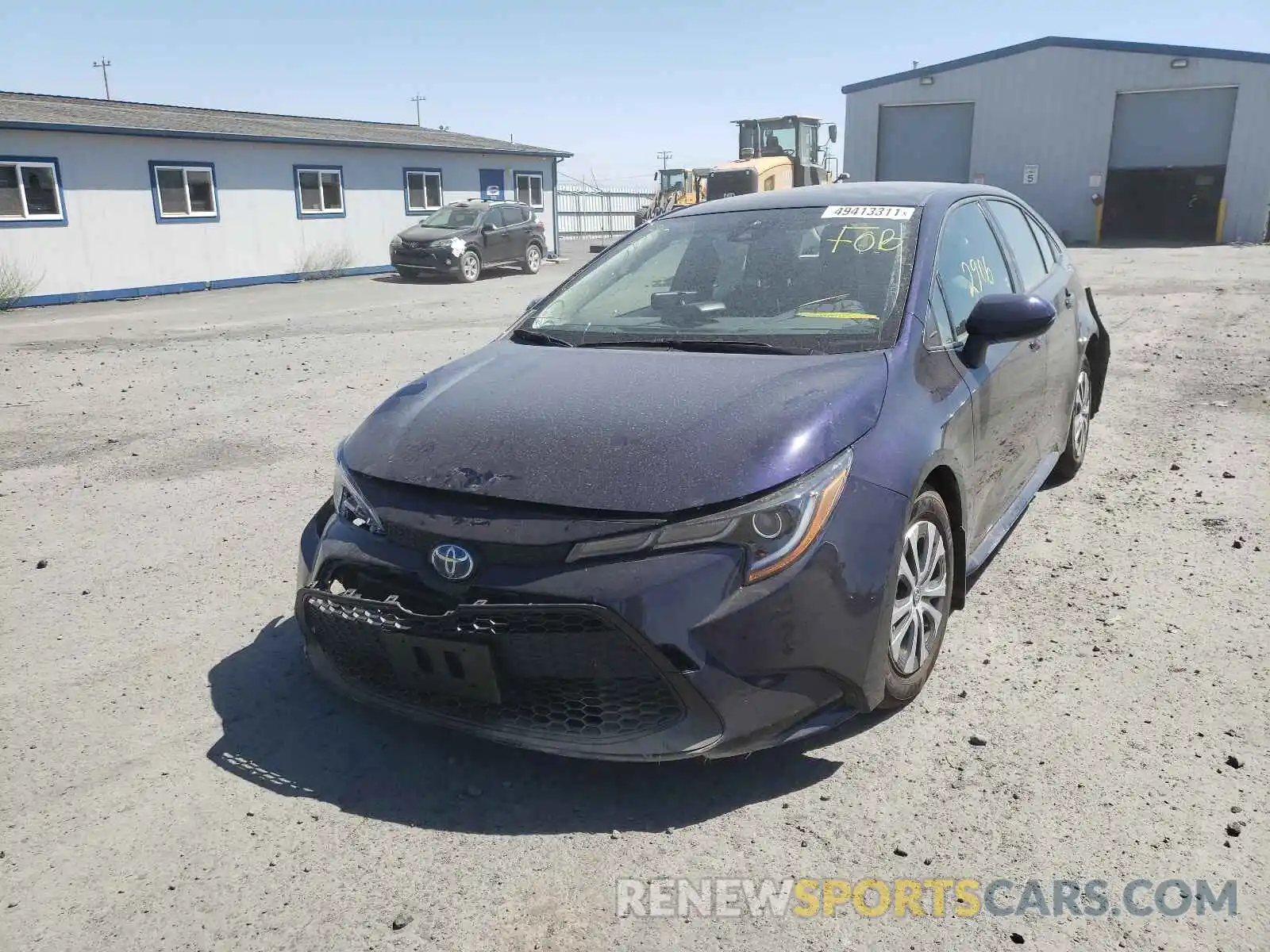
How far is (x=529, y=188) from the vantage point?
29.8 metres

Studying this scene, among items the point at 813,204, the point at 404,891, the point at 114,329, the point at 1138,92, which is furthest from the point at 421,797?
the point at 1138,92

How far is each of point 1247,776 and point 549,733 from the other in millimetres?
1992

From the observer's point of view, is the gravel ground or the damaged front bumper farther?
the damaged front bumper

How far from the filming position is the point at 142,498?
19.3 feet

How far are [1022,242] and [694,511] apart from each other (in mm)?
3122

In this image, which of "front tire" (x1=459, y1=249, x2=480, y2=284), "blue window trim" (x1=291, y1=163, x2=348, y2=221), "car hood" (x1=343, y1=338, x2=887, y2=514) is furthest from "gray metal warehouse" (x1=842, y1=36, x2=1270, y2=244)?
"car hood" (x1=343, y1=338, x2=887, y2=514)

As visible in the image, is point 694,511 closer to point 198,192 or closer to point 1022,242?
point 1022,242

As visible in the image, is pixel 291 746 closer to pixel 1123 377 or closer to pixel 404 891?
pixel 404 891

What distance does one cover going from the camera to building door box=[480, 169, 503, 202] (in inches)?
1100

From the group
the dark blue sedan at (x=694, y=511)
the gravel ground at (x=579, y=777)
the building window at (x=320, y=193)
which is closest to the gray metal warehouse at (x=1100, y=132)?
the building window at (x=320, y=193)

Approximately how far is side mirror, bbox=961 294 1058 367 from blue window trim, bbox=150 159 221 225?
20.4 metres

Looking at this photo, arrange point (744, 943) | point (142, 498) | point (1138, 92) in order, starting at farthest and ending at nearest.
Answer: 1. point (1138, 92)
2. point (142, 498)
3. point (744, 943)

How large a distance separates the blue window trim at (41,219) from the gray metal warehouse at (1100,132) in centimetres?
2385

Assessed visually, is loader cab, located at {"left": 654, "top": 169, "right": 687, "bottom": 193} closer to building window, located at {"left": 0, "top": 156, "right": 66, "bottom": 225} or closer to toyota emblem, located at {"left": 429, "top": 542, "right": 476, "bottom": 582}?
building window, located at {"left": 0, "top": 156, "right": 66, "bottom": 225}
